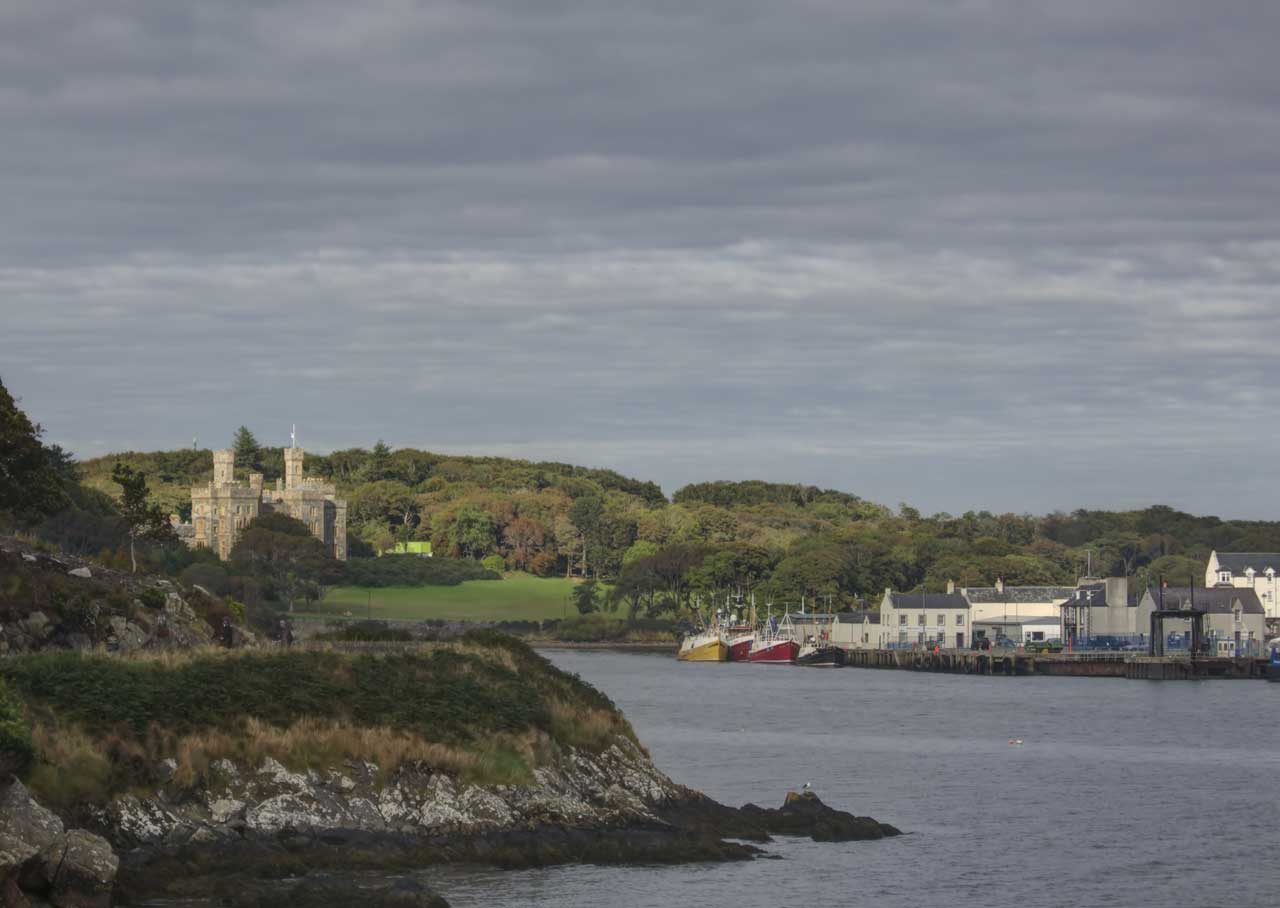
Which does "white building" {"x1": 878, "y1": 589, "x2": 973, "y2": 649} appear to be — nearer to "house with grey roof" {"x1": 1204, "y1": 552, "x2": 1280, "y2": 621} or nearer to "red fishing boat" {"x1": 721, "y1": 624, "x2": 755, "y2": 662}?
"red fishing boat" {"x1": 721, "y1": 624, "x2": 755, "y2": 662}

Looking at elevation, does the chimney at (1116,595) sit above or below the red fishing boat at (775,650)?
above

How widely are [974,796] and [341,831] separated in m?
27.4

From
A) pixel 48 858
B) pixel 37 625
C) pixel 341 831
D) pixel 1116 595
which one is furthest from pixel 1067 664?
pixel 48 858

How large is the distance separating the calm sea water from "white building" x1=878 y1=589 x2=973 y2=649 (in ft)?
217

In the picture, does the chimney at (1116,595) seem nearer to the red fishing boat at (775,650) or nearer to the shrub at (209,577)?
the red fishing boat at (775,650)

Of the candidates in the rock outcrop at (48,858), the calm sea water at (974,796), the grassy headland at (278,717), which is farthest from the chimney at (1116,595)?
the rock outcrop at (48,858)

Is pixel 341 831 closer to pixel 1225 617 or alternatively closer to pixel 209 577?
pixel 209 577

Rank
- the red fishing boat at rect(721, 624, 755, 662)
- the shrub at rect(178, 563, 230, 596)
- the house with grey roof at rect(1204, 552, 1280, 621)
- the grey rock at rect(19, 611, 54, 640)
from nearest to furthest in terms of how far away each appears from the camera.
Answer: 1. the grey rock at rect(19, 611, 54, 640)
2. the shrub at rect(178, 563, 230, 596)
3. the house with grey roof at rect(1204, 552, 1280, 621)
4. the red fishing boat at rect(721, 624, 755, 662)

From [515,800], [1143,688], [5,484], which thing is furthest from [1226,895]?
[1143,688]

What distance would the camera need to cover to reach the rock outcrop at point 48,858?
3247 cm

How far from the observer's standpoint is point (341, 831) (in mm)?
39906

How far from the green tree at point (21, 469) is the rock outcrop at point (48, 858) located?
37461 millimetres

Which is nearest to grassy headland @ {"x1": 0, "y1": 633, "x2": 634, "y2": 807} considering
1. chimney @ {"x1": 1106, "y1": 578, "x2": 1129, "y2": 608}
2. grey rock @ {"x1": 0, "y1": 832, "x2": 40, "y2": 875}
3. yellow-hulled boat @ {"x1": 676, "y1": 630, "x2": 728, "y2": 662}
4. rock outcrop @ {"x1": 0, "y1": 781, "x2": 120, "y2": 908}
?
rock outcrop @ {"x1": 0, "y1": 781, "x2": 120, "y2": 908}

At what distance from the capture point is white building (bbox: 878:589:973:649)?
188875mm
